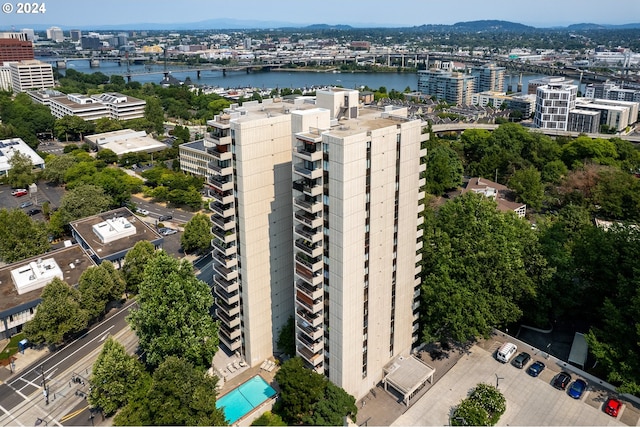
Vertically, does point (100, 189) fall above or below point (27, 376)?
above

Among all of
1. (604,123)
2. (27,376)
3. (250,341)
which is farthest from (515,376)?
(604,123)

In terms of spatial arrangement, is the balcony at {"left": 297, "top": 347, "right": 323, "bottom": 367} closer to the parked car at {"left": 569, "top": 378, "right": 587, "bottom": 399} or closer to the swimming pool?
the swimming pool

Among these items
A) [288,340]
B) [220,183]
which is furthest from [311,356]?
[220,183]

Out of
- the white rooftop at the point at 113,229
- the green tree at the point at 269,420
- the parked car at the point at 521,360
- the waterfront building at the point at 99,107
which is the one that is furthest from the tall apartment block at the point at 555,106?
the green tree at the point at 269,420

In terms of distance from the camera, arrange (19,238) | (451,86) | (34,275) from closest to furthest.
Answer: (34,275), (19,238), (451,86)

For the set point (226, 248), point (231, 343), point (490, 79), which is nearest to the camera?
point (226, 248)

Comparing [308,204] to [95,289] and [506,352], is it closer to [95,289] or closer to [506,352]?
[506,352]

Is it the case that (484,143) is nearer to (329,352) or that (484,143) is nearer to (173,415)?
(329,352)

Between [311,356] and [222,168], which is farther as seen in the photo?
[222,168]
